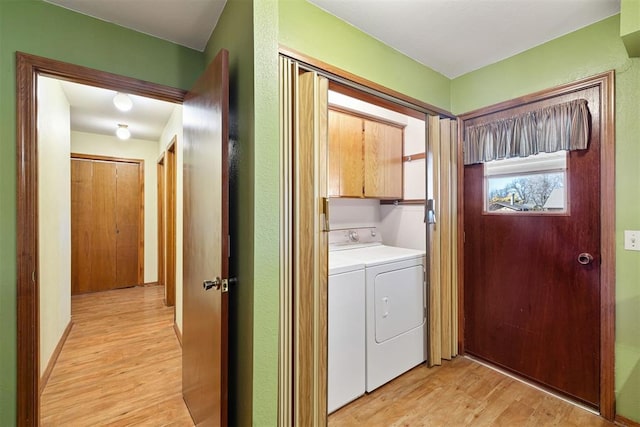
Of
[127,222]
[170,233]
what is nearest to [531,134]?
[170,233]

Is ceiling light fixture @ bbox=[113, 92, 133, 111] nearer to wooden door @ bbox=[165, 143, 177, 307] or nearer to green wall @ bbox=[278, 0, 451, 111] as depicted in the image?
wooden door @ bbox=[165, 143, 177, 307]

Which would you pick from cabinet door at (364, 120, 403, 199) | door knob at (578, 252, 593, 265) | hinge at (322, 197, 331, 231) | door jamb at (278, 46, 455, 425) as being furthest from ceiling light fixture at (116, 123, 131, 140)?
door knob at (578, 252, 593, 265)

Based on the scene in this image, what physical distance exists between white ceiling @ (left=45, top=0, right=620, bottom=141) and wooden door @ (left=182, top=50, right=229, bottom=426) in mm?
415

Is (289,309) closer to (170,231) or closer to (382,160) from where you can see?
(382,160)

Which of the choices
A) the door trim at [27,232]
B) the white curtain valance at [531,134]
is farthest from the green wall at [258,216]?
the white curtain valance at [531,134]

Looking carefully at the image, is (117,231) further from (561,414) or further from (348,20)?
(561,414)

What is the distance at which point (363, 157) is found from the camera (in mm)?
2725

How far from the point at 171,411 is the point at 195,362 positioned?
0.48m

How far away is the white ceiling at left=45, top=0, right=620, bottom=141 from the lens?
5.33 ft

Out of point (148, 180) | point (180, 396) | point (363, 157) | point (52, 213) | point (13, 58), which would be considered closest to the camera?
point (13, 58)

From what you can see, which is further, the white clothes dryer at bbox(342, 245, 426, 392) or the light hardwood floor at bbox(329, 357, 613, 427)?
the white clothes dryer at bbox(342, 245, 426, 392)

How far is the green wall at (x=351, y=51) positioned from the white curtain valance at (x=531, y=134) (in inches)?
19.0

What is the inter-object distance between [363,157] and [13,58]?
238cm


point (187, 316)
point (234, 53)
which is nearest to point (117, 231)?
point (187, 316)
